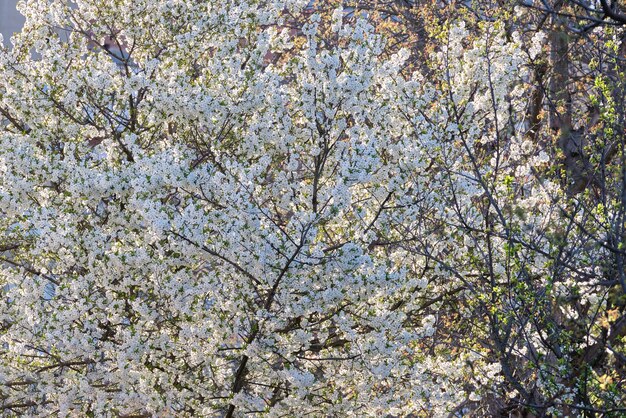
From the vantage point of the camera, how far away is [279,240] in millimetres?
7910

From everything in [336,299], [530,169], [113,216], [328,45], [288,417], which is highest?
[328,45]

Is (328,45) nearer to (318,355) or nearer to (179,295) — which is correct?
(318,355)

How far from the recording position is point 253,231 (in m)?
7.91

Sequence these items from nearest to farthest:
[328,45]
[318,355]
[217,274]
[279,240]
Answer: [279,240], [217,274], [318,355], [328,45]

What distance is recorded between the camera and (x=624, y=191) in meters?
5.77

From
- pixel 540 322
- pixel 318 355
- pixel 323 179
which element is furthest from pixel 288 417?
pixel 540 322

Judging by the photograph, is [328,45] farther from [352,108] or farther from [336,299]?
[336,299]

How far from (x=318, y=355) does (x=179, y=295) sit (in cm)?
216

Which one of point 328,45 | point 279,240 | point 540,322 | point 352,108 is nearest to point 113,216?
point 279,240

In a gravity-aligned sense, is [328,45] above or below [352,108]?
above

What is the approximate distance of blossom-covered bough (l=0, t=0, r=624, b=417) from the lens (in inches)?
319

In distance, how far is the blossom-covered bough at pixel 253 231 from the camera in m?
8.10

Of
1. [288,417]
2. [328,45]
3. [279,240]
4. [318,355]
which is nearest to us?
[279,240]

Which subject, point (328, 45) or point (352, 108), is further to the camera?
point (328, 45)
